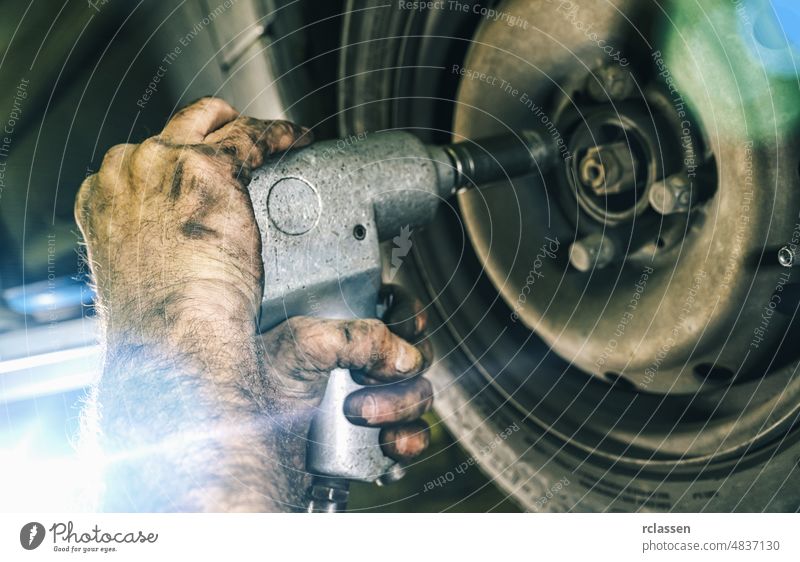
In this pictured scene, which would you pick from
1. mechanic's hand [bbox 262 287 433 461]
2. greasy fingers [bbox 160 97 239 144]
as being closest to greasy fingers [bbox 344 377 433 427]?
mechanic's hand [bbox 262 287 433 461]

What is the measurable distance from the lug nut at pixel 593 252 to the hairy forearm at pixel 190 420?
0.23m

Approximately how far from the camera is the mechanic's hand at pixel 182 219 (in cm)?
49

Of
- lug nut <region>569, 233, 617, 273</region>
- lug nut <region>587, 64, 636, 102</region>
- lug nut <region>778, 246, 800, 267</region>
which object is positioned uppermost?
lug nut <region>587, 64, 636, 102</region>

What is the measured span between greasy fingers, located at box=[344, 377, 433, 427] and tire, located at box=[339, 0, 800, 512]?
1.9 inches

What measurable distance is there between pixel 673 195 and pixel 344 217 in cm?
21

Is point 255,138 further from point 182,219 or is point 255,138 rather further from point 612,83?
point 612,83

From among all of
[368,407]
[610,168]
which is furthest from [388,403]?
[610,168]

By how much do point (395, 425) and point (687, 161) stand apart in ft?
0.90

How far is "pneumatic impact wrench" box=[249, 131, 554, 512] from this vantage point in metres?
0.50

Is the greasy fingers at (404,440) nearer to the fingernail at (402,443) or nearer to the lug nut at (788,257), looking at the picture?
the fingernail at (402,443)

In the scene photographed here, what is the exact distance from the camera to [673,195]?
51 centimetres

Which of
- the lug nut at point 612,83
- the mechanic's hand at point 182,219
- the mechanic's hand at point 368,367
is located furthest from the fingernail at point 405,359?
the lug nut at point 612,83

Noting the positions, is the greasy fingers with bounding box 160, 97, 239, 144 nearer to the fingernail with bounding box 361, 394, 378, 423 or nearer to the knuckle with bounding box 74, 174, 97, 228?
the knuckle with bounding box 74, 174, 97, 228

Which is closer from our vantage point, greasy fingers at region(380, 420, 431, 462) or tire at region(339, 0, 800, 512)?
tire at region(339, 0, 800, 512)
